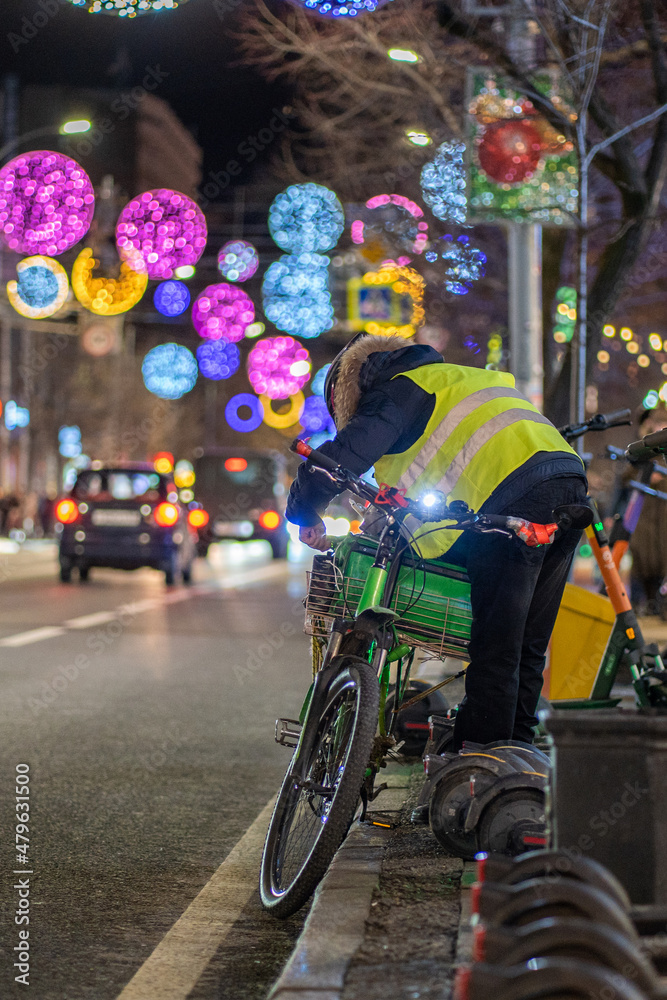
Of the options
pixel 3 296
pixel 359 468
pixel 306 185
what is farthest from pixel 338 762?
pixel 3 296

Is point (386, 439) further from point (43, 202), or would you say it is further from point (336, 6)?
point (43, 202)

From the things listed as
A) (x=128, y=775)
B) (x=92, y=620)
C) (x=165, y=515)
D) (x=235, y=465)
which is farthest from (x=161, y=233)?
(x=128, y=775)

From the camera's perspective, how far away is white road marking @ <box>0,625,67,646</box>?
11.9 meters

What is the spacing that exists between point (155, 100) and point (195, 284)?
32.6 metres

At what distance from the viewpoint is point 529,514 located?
14.3ft

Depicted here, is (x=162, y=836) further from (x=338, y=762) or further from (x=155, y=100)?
(x=155, y=100)

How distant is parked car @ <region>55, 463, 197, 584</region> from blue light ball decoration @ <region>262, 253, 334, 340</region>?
603 centimetres

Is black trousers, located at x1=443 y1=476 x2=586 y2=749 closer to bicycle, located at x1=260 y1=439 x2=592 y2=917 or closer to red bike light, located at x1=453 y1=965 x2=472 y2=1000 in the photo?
bicycle, located at x1=260 y1=439 x2=592 y2=917

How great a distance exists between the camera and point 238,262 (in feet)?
88.1

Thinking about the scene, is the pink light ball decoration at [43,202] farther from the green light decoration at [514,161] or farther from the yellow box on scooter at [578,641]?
the yellow box on scooter at [578,641]

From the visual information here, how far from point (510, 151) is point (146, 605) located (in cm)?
819

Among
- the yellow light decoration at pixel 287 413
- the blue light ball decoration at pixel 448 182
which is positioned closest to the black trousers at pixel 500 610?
the blue light ball decoration at pixel 448 182

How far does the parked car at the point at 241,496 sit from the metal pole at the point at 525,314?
60.6ft

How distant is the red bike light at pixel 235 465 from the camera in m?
32.0
